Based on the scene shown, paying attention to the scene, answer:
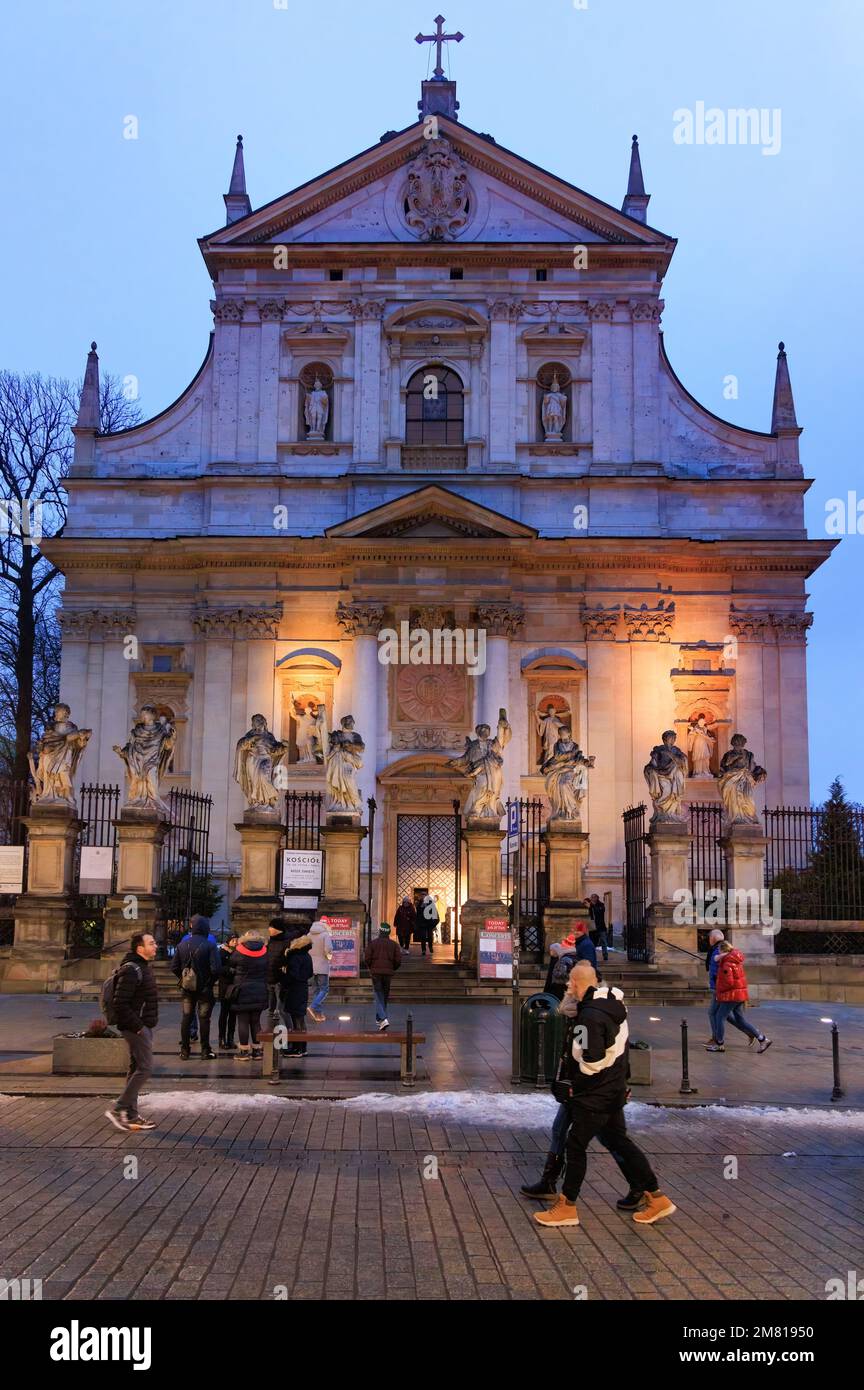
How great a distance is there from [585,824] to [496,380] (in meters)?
12.7

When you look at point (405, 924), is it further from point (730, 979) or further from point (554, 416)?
point (554, 416)

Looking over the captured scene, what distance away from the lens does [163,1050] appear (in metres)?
16.3

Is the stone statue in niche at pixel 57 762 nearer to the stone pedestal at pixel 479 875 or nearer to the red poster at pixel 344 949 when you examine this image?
the red poster at pixel 344 949

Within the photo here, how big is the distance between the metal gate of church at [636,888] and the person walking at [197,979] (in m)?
11.6

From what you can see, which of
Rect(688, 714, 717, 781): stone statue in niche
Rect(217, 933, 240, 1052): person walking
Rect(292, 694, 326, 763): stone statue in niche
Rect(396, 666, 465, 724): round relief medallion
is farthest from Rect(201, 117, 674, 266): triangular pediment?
Rect(217, 933, 240, 1052): person walking

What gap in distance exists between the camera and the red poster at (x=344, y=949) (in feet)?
77.2

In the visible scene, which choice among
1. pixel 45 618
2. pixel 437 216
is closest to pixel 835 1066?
pixel 437 216

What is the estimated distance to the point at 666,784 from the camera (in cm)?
2581

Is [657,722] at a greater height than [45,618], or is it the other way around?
[45,618]

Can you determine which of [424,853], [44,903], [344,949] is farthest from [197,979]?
[424,853]

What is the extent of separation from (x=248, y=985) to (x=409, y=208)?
28789 mm

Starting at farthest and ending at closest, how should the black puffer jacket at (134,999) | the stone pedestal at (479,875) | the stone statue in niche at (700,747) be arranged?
the stone statue in niche at (700,747) < the stone pedestal at (479,875) < the black puffer jacket at (134,999)

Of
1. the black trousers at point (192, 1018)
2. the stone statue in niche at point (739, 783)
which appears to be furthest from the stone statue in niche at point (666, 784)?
the black trousers at point (192, 1018)

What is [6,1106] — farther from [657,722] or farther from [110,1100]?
[657,722]
